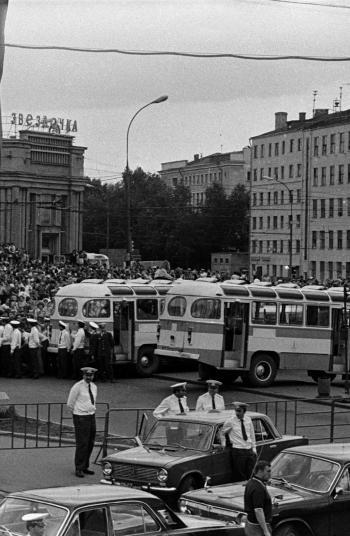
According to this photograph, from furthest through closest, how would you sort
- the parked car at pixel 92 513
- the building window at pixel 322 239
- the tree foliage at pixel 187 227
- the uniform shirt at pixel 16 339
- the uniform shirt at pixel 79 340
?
the tree foliage at pixel 187 227, the building window at pixel 322 239, the uniform shirt at pixel 16 339, the uniform shirt at pixel 79 340, the parked car at pixel 92 513

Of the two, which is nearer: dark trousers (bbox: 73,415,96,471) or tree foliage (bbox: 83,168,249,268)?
dark trousers (bbox: 73,415,96,471)

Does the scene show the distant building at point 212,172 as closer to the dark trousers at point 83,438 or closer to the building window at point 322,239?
the building window at point 322,239

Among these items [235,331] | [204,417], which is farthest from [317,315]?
[204,417]

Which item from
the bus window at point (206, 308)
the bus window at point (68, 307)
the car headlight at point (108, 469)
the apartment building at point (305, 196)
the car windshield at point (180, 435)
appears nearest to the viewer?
the car headlight at point (108, 469)

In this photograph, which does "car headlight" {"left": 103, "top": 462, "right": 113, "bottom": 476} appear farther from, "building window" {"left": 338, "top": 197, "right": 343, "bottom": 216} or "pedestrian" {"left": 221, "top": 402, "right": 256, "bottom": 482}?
"building window" {"left": 338, "top": 197, "right": 343, "bottom": 216}

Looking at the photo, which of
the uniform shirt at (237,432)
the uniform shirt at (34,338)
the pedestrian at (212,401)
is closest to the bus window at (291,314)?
the uniform shirt at (34,338)

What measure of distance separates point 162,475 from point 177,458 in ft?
1.72

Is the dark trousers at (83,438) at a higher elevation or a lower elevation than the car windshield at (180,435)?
lower

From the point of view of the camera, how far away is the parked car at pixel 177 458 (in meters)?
16.8

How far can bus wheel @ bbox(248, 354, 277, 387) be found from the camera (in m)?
32.4

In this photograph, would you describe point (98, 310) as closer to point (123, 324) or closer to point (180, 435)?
point (123, 324)

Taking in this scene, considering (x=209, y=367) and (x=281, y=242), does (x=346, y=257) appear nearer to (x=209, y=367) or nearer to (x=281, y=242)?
(x=281, y=242)

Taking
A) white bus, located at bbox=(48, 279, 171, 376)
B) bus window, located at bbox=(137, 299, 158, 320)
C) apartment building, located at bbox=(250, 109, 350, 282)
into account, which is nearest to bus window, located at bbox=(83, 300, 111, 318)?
white bus, located at bbox=(48, 279, 171, 376)

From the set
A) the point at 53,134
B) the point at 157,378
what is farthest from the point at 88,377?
the point at 53,134
